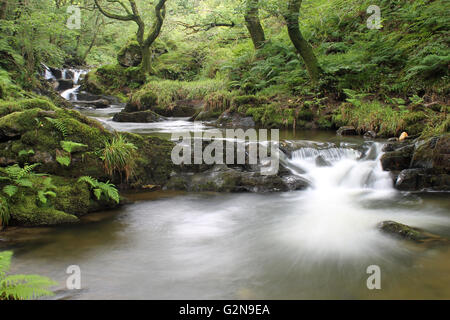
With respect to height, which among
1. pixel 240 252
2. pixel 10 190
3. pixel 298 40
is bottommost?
pixel 240 252

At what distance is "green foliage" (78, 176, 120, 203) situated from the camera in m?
4.71

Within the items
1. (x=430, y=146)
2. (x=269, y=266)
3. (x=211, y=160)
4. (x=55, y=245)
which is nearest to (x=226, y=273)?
(x=269, y=266)

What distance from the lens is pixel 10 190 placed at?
4.05 m

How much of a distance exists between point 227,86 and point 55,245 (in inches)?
449

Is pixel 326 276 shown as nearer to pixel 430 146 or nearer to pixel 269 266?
pixel 269 266

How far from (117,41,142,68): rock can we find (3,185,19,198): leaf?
57.0 feet

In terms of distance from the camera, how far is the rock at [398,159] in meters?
6.23

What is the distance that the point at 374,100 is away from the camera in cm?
950

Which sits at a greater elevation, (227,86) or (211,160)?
(227,86)

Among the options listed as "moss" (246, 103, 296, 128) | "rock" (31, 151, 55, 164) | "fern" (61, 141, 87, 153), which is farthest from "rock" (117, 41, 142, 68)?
"rock" (31, 151, 55, 164)

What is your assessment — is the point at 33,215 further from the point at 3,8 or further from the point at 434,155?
the point at 3,8

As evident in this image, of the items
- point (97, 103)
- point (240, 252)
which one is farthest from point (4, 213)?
point (97, 103)

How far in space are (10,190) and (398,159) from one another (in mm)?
6613

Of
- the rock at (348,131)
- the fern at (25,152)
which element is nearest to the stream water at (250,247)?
the fern at (25,152)
